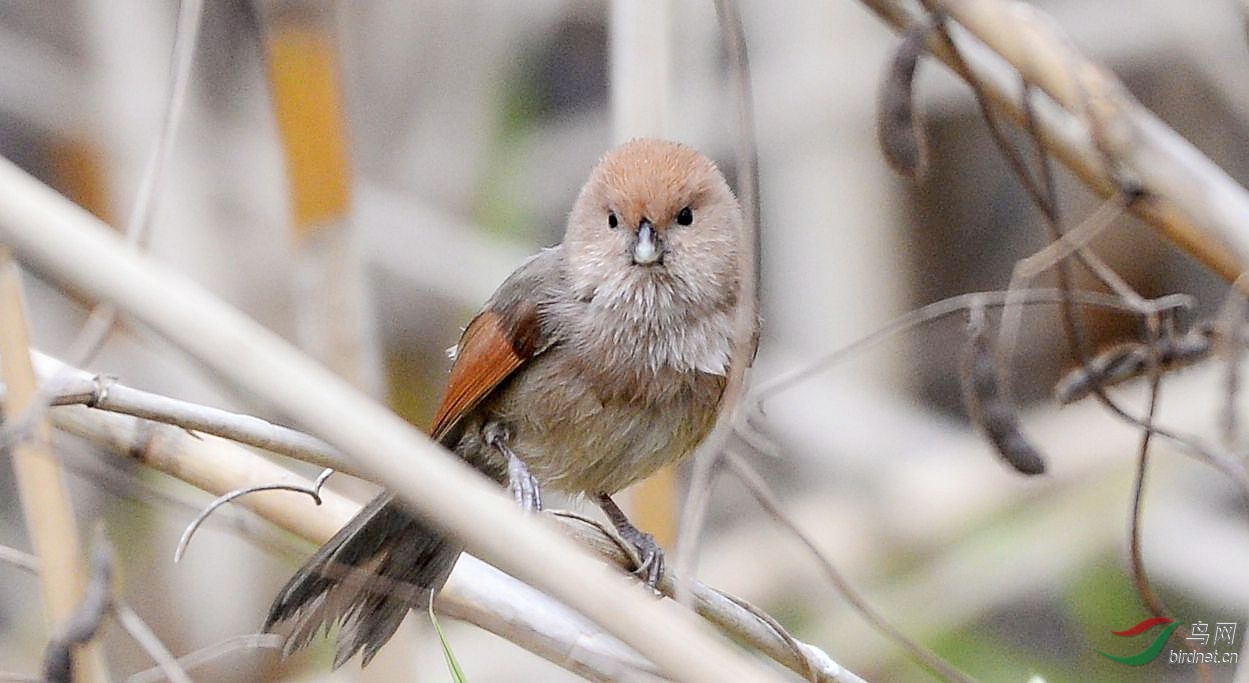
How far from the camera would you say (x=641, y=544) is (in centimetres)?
268

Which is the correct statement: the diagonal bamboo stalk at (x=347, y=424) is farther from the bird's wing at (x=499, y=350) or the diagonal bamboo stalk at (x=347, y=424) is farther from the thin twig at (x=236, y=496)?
the bird's wing at (x=499, y=350)

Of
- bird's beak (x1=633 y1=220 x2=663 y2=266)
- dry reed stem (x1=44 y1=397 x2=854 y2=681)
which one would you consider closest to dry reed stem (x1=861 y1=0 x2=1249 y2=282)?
bird's beak (x1=633 y1=220 x2=663 y2=266)

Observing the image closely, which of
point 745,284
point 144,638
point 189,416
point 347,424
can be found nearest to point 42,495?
point 189,416

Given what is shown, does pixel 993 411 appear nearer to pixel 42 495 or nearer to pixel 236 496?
pixel 236 496

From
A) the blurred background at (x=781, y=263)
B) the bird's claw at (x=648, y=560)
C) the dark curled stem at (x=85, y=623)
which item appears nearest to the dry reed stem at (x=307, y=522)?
the bird's claw at (x=648, y=560)

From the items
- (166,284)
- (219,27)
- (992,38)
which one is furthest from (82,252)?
(219,27)

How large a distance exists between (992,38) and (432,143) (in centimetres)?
271

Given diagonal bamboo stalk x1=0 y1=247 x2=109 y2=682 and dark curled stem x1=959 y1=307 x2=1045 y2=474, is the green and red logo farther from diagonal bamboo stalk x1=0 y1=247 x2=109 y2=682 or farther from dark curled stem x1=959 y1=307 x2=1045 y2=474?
diagonal bamboo stalk x1=0 y1=247 x2=109 y2=682

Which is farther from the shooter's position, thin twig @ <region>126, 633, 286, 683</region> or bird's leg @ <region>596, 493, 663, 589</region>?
bird's leg @ <region>596, 493, 663, 589</region>

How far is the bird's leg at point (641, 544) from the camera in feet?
8.39

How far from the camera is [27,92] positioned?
4203 millimetres

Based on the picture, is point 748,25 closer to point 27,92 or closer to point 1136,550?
point 27,92

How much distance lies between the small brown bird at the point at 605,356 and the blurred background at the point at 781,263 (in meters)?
0.90

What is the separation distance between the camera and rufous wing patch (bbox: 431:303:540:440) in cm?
258
